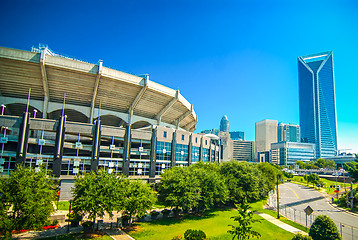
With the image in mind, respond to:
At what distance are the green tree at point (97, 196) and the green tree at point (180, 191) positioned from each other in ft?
30.0

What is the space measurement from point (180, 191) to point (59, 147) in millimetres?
26580

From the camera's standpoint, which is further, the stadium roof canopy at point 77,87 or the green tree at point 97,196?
the stadium roof canopy at point 77,87

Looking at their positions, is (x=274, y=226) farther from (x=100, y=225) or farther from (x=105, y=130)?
(x=105, y=130)

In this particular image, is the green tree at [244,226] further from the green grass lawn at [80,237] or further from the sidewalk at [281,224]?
the sidewalk at [281,224]

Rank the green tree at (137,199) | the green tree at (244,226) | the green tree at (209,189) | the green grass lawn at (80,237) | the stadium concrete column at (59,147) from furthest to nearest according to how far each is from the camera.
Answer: the stadium concrete column at (59,147), the green tree at (209,189), the green tree at (137,199), the green grass lawn at (80,237), the green tree at (244,226)

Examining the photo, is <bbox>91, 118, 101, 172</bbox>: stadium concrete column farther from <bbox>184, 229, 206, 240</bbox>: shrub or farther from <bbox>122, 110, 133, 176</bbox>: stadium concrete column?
<bbox>184, 229, 206, 240</bbox>: shrub

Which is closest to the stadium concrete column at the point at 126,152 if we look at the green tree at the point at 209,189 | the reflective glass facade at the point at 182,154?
the reflective glass facade at the point at 182,154

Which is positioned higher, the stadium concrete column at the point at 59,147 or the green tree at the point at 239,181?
the stadium concrete column at the point at 59,147

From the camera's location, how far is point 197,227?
31.0m

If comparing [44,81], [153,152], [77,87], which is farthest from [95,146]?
[44,81]

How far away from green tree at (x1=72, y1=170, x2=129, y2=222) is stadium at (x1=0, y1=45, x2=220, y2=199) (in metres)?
18.5

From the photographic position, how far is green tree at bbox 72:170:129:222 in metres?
24.7

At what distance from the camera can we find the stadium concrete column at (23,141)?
43.2 m

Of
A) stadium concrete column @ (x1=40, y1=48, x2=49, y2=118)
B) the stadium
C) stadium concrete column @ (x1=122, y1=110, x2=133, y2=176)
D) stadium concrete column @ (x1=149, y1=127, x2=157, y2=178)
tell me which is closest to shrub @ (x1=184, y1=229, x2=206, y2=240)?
the stadium
